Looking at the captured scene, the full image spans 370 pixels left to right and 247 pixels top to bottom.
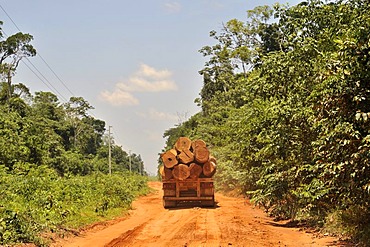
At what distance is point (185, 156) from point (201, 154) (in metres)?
0.75

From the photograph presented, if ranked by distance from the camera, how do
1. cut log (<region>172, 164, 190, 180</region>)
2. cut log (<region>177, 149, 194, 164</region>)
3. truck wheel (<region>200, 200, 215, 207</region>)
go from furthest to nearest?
truck wheel (<region>200, 200, 215, 207</region>) < cut log (<region>177, 149, 194, 164</region>) < cut log (<region>172, 164, 190, 180</region>)

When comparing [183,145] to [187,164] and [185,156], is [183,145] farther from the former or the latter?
[187,164]

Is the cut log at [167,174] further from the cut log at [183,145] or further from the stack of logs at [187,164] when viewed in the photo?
the cut log at [183,145]

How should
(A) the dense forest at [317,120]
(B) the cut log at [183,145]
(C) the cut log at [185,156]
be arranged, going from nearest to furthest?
(A) the dense forest at [317,120], (C) the cut log at [185,156], (B) the cut log at [183,145]

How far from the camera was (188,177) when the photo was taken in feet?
62.0

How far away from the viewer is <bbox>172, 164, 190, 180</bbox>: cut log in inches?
742

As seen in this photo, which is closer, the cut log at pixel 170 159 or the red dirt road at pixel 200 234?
the red dirt road at pixel 200 234

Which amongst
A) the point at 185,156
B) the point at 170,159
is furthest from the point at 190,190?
the point at 170,159

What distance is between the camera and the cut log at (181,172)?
18.8 meters

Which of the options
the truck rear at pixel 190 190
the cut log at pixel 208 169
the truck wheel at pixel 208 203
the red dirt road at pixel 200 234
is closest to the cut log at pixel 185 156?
the cut log at pixel 208 169

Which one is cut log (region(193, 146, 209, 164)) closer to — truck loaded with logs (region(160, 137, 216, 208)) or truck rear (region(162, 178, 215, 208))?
truck loaded with logs (region(160, 137, 216, 208))

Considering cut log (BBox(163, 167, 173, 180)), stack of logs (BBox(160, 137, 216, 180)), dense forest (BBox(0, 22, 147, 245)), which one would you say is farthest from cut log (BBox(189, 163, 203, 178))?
dense forest (BBox(0, 22, 147, 245))

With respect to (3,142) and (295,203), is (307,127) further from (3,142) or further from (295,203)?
(3,142)

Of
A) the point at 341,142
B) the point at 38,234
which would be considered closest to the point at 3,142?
the point at 38,234
